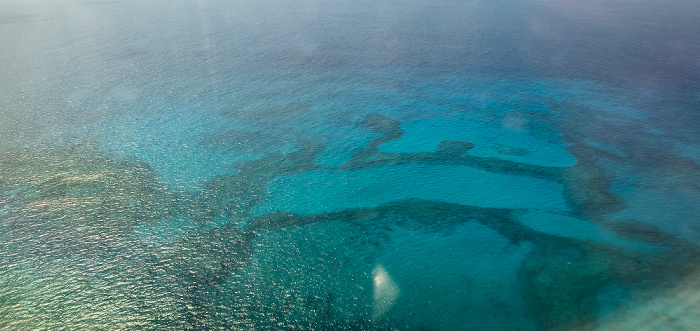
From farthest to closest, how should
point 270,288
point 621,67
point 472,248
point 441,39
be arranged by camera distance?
point 441,39 → point 621,67 → point 472,248 → point 270,288

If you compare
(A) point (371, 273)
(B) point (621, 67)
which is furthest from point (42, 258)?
(B) point (621, 67)

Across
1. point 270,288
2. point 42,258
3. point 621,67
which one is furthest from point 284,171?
point 621,67

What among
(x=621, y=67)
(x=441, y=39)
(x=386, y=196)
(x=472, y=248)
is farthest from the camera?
(x=441, y=39)

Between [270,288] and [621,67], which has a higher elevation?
[621,67]

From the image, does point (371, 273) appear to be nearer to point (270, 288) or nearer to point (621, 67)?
point (270, 288)

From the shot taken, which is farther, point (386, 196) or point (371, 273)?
point (386, 196)

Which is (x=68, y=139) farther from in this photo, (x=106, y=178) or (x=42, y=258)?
(x=42, y=258)
